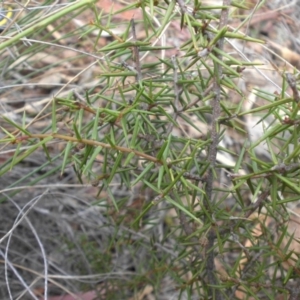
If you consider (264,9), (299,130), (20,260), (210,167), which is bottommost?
(20,260)

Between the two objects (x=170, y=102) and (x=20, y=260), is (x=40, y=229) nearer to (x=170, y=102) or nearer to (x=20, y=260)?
(x=20, y=260)

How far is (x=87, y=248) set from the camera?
1.20 metres

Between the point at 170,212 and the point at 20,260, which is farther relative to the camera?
the point at 170,212

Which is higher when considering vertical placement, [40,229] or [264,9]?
[264,9]

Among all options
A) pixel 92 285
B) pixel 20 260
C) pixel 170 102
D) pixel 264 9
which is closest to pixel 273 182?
pixel 170 102

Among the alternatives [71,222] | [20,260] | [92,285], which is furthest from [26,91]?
[92,285]

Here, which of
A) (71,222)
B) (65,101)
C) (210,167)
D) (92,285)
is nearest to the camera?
(65,101)

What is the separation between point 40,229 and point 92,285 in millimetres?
249

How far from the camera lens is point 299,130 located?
25.9 inches

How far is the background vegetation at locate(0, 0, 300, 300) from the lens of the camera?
66 cm

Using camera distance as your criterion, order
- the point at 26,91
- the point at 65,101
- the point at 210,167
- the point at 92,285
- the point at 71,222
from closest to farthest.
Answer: the point at 65,101 → the point at 210,167 → the point at 92,285 → the point at 71,222 → the point at 26,91

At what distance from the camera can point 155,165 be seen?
736 millimetres

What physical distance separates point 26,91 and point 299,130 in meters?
1.23

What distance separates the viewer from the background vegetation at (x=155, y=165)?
2.18ft
